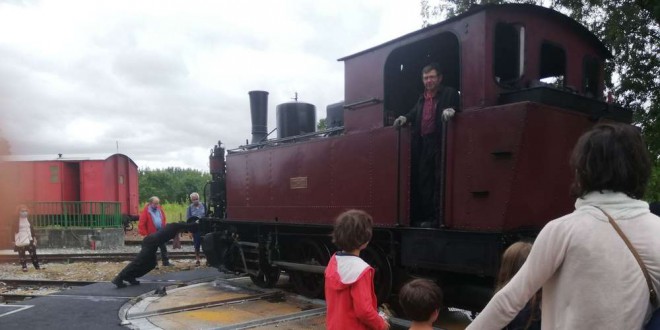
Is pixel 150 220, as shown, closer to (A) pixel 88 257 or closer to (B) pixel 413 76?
(A) pixel 88 257

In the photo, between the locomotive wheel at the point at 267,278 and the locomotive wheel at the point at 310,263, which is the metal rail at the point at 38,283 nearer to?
the locomotive wheel at the point at 267,278

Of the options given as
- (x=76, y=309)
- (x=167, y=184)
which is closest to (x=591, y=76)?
(x=76, y=309)

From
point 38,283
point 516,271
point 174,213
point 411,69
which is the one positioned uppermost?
point 411,69

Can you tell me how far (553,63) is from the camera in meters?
5.55

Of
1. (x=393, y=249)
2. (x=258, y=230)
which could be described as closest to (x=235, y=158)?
(x=258, y=230)

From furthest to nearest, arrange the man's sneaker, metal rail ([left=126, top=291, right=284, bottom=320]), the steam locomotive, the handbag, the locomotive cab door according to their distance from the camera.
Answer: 1. the man's sneaker
2. metal rail ([left=126, top=291, right=284, bottom=320])
3. the locomotive cab door
4. the steam locomotive
5. the handbag

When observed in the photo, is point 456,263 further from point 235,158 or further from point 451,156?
point 235,158

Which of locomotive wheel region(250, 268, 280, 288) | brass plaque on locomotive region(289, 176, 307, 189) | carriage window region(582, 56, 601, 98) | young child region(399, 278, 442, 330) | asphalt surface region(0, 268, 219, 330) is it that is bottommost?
asphalt surface region(0, 268, 219, 330)

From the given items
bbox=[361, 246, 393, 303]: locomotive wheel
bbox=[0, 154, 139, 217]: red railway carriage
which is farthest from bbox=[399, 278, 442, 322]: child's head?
bbox=[0, 154, 139, 217]: red railway carriage

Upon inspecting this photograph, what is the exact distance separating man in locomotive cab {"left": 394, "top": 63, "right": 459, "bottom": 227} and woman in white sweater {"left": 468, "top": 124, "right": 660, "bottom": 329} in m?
3.20

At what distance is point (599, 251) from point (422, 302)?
3.19 ft

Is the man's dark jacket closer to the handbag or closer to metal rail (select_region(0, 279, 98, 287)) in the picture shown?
the handbag

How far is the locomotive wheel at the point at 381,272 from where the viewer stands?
5.66 meters

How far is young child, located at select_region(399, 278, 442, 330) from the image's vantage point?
7.62ft
